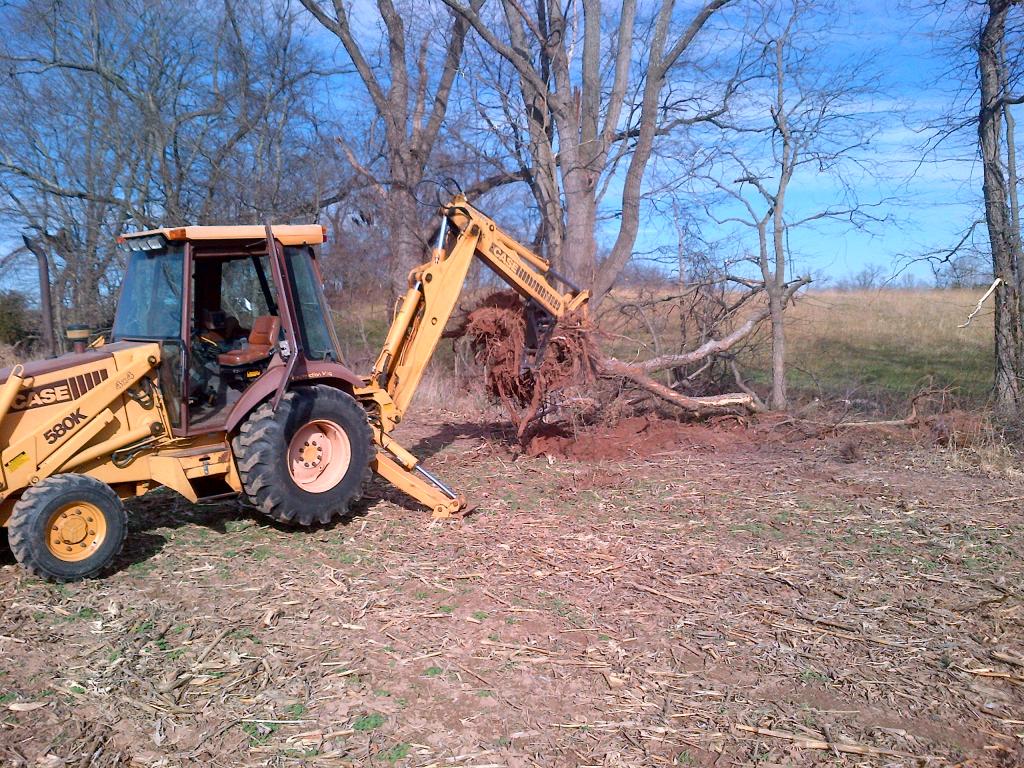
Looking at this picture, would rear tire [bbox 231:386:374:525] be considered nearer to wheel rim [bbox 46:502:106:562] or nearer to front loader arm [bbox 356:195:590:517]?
Result: front loader arm [bbox 356:195:590:517]

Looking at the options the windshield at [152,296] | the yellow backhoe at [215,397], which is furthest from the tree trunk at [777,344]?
the windshield at [152,296]

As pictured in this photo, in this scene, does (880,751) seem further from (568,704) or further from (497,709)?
(497,709)

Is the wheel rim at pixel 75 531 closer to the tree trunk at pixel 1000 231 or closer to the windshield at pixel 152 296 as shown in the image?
the windshield at pixel 152 296

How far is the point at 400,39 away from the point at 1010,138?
10.3 m

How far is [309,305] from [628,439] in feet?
12.9

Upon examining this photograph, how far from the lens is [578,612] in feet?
16.3

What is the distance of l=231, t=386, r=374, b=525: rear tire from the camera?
6.06m

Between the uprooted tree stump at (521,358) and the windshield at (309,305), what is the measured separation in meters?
1.90

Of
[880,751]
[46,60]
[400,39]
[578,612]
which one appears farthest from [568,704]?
[46,60]

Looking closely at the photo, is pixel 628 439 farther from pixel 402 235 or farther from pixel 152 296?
pixel 402 235

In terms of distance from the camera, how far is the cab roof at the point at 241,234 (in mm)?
6094

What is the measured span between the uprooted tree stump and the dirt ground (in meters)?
1.40

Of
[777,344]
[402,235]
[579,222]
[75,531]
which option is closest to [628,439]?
[777,344]

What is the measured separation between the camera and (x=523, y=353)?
27.6 ft
